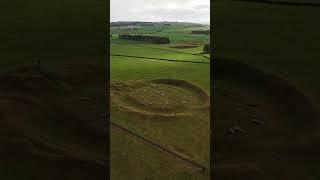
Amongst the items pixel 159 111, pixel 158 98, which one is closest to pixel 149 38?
pixel 158 98

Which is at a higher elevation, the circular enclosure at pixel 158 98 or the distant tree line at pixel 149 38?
the distant tree line at pixel 149 38

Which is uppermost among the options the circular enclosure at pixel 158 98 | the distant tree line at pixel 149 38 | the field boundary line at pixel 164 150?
the distant tree line at pixel 149 38

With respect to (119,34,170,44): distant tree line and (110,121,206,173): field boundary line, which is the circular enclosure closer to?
(110,121,206,173): field boundary line

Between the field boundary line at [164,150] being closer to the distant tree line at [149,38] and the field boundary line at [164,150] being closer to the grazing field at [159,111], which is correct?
the grazing field at [159,111]

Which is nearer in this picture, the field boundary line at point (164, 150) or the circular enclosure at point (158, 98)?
the field boundary line at point (164, 150)

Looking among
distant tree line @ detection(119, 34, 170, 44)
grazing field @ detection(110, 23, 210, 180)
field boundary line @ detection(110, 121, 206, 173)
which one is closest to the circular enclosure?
grazing field @ detection(110, 23, 210, 180)
